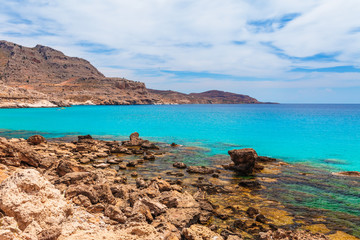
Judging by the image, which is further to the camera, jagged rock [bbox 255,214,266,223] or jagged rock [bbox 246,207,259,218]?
jagged rock [bbox 246,207,259,218]

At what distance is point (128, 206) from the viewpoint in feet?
39.3

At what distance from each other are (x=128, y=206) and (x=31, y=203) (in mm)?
4930

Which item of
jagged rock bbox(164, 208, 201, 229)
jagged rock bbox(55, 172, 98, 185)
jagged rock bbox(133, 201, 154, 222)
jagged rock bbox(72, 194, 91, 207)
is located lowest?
jagged rock bbox(164, 208, 201, 229)

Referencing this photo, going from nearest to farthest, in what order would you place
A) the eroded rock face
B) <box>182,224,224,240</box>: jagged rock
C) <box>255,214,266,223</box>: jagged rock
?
the eroded rock face
<box>182,224,224,240</box>: jagged rock
<box>255,214,266,223</box>: jagged rock

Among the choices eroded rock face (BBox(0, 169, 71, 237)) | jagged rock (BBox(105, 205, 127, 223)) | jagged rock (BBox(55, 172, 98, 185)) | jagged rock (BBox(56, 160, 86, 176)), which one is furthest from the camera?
jagged rock (BBox(56, 160, 86, 176))

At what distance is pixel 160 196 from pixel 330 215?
10.00 metres

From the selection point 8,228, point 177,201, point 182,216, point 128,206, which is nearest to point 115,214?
point 128,206

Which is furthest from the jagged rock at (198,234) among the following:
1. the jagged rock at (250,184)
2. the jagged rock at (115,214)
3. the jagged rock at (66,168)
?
the jagged rock at (66,168)

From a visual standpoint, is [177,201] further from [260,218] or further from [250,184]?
[250,184]

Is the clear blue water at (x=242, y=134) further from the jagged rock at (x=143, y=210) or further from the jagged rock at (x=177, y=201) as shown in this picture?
the jagged rock at (x=143, y=210)

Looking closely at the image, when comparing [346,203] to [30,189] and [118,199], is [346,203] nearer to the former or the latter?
[118,199]

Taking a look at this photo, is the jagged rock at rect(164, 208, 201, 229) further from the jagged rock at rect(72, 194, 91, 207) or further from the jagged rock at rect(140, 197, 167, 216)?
the jagged rock at rect(72, 194, 91, 207)

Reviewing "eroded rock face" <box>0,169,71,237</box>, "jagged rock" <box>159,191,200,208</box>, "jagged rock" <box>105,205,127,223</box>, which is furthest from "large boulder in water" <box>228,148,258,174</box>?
"eroded rock face" <box>0,169,71,237</box>

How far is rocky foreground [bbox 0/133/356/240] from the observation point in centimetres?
789
